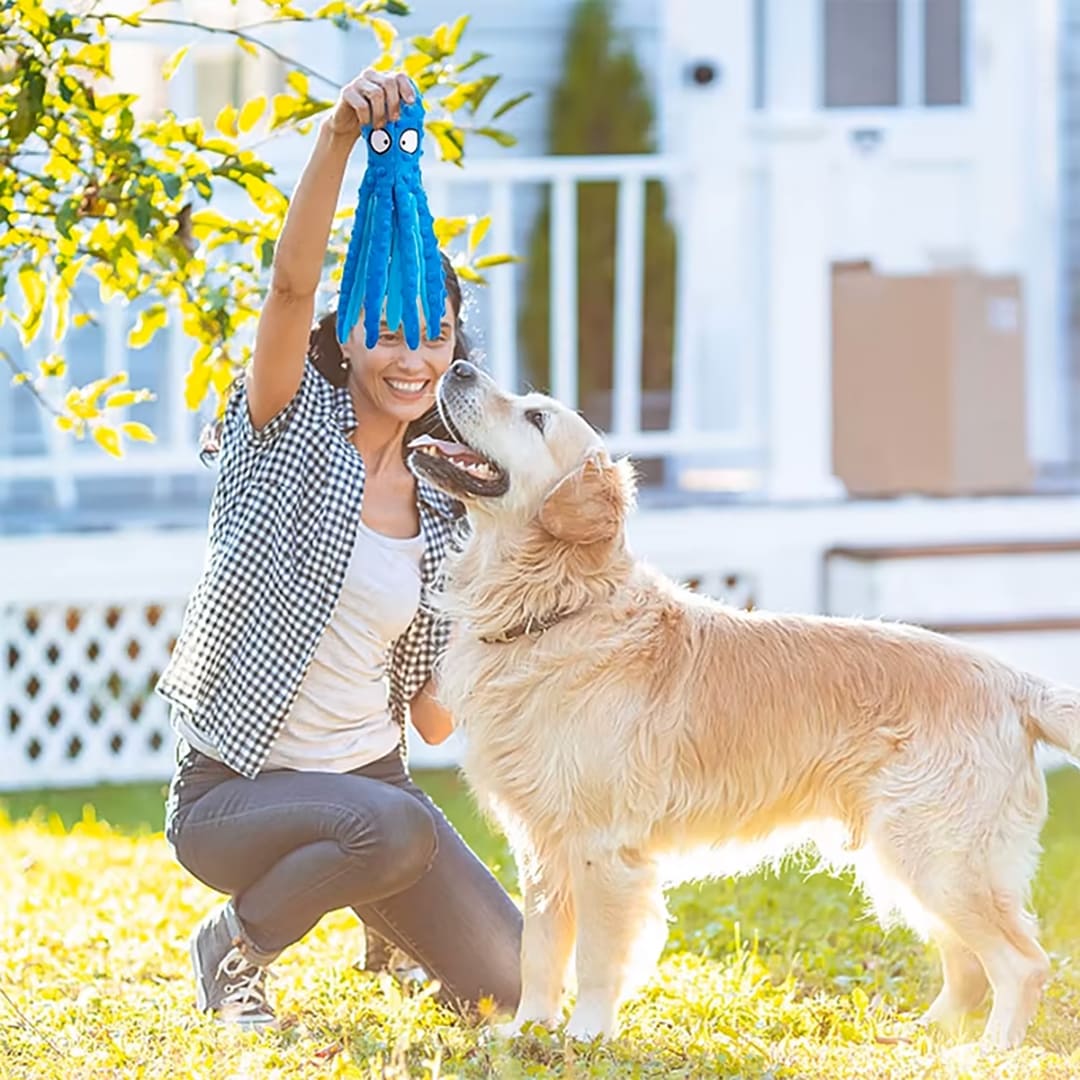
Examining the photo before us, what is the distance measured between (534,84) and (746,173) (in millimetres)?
2152

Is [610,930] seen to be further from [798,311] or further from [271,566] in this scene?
[798,311]

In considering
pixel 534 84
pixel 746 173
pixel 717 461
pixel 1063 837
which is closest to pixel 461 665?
pixel 1063 837

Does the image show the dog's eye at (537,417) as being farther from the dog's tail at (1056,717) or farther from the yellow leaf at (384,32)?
the dog's tail at (1056,717)

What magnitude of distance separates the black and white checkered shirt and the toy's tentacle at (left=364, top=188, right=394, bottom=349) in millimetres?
240

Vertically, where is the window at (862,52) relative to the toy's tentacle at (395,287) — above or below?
above

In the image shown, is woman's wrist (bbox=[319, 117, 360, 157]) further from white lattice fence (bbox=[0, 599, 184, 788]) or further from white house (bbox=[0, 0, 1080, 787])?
white lattice fence (bbox=[0, 599, 184, 788])

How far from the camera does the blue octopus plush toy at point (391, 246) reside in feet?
12.0

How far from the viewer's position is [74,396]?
167 inches

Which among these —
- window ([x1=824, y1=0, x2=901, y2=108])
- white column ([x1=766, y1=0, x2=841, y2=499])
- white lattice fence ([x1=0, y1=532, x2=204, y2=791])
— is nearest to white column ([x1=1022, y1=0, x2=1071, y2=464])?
window ([x1=824, y1=0, x2=901, y2=108])

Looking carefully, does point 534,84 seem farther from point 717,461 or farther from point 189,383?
point 189,383

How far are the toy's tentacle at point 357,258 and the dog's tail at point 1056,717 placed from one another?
1.52 m

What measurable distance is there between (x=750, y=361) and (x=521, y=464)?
3.74 meters

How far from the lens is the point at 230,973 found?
394 cm

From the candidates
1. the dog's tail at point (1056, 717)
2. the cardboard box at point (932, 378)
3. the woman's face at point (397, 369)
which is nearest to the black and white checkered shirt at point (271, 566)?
the woman's face at point (397, 369)
